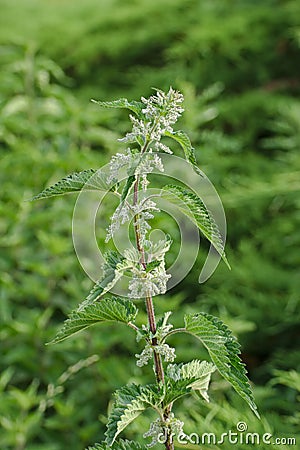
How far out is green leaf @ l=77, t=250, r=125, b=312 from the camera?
0.54m

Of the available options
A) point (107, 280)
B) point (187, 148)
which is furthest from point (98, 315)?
point (187, 148)

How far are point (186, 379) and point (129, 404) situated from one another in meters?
0.06

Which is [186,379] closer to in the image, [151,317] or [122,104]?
[151,317]

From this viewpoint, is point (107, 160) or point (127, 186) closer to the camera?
point (127, 186)

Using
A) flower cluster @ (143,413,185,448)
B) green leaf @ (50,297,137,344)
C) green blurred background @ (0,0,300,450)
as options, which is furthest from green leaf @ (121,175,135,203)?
green blurred background @ (0,0,300,450)

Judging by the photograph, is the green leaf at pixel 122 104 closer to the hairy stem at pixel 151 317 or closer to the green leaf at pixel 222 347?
the hairy stem at pixel 151 317

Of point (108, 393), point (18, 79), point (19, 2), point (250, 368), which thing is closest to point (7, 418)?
point (108, 393)

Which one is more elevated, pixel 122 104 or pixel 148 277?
pixel 122 104

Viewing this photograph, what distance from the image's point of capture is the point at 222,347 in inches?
22.2

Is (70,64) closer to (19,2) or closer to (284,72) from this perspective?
(284,72)

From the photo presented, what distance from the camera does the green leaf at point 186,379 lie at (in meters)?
0.59

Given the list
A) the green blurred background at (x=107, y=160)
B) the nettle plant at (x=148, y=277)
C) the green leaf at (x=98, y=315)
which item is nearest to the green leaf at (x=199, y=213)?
the nettle plant at (x=148, y=277)

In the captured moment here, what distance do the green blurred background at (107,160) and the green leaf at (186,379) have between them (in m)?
0.34

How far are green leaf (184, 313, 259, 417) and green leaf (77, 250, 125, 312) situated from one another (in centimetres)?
8
